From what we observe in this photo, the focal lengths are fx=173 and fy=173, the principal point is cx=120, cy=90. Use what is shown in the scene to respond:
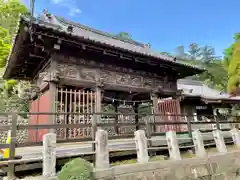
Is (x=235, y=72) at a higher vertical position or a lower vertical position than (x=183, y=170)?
higher

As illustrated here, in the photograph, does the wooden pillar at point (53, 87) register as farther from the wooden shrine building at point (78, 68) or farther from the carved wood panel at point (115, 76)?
the carved wood panel at point (115, 76)

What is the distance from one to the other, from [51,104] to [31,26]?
236 cm

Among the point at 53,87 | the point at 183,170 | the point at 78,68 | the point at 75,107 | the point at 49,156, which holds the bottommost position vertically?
the point at 183,170

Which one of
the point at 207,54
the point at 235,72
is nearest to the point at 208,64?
the point at 207,54

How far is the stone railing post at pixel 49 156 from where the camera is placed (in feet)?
10.2

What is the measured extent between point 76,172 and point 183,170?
3.08m

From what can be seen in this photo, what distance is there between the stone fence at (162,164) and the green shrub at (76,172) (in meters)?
0.30

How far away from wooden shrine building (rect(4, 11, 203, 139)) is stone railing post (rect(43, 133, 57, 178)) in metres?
2.34

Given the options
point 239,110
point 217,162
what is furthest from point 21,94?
point 239,110

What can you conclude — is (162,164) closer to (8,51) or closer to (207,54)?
(8,51)

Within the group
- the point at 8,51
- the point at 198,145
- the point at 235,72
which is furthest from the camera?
the point at 8,51

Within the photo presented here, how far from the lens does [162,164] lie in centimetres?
437

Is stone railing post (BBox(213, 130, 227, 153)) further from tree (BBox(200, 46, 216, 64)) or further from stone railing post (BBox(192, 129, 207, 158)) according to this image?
tree (BBox(200, 46, 216, 64))

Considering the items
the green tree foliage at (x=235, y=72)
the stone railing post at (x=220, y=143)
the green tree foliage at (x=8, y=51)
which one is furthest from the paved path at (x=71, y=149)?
the green tree foliage at (x=8, y=51)
